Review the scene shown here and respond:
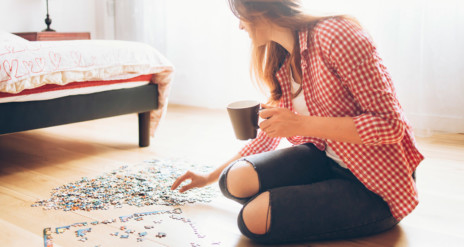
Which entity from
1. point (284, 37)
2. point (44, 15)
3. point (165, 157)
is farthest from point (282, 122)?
point (44, 15)

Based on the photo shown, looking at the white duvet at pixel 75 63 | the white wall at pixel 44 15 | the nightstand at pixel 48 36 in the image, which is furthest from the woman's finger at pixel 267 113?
the white wall at pixel 44 15

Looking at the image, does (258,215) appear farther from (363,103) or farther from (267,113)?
(363,103)

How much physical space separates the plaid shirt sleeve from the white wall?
3490 mm

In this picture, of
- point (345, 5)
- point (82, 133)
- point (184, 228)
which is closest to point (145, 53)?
point (82, 133)

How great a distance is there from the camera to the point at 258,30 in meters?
1.32

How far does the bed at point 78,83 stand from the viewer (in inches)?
73.4

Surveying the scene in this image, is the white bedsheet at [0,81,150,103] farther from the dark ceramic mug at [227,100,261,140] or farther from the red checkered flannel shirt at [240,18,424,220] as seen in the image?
the red checkered flannel shirt at [240,18,424,220]

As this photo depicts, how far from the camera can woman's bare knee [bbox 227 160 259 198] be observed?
139 centimetres

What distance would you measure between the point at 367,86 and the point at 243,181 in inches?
18.6

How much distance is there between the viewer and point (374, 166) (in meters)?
1.27

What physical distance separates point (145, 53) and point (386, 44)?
1497 millimetres

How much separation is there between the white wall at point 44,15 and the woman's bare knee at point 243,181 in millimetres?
3220

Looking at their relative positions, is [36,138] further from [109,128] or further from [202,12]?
[202,12]

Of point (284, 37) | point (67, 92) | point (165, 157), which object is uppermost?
point (284, 37)
